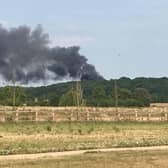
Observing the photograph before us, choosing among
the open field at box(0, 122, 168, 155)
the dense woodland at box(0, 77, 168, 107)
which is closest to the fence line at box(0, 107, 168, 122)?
the open field at box(0, 122, 168, 155)

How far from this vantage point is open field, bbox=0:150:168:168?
21172mm

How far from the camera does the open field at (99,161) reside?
2117cm

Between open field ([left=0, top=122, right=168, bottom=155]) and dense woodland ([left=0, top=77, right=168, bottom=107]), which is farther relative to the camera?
dense woodland ([left=0, top=77, right=168, bottom=107])

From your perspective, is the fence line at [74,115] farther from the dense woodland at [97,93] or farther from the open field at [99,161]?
the open field at [99,161]

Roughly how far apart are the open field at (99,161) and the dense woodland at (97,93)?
60256 millimetres

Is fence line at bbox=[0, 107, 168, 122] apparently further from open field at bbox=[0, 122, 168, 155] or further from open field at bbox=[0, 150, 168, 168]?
open field at bbox=[0, 150, 168, 168]

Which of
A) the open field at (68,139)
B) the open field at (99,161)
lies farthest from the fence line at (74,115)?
the open field at (99,161)

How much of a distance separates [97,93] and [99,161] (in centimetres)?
10499

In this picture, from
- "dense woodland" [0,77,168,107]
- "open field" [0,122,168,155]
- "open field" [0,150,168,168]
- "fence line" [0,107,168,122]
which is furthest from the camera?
"dense woodland" [0,77,168,107]

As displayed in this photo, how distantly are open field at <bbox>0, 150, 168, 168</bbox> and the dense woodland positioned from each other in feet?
198

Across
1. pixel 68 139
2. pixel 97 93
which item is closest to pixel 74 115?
pixel 68 139

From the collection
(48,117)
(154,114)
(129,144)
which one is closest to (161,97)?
(154,114)

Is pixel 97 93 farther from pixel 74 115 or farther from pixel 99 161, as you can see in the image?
pixel 99 161

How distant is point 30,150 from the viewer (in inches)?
1069
